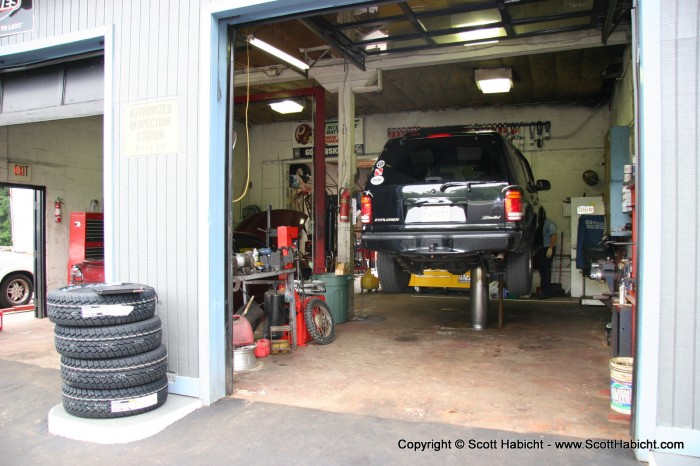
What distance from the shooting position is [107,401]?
3.10 meters

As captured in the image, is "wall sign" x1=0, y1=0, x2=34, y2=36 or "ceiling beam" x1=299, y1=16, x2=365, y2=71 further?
"ceiling beam" x1=299, y1=16, x2=365, y2=71

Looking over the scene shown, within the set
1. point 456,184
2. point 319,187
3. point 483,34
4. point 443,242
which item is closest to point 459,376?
point 443,242

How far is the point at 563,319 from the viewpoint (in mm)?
7090

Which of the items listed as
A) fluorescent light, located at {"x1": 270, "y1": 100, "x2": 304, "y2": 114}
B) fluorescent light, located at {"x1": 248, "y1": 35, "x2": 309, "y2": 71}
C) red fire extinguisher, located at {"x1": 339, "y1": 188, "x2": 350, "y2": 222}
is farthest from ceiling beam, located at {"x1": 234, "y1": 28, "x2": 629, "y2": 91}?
red fire extinguisher, located at {"x1": 339, "y1": 188, "x2": 350, "y2": 222}

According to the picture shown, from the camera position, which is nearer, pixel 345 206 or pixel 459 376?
pixel 459 376

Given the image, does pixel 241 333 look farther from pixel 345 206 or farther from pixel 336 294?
pixel 345 206

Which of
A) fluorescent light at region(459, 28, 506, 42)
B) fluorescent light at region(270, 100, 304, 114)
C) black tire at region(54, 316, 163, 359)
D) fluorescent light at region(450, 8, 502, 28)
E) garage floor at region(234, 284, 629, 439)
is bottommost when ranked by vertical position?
garage floor at region(234, 284, 629, 439)

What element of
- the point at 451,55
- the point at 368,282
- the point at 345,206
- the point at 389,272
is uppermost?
the point at 451,55

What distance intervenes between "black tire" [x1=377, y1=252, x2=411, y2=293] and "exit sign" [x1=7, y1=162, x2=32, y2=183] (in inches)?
231

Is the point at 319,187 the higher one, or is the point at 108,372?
the point at 319,187

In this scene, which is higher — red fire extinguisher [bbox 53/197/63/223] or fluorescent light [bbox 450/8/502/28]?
fluorescent light [bbox 450/8/502/28]

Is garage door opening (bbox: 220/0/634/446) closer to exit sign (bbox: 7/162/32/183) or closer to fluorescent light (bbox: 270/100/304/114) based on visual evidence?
fluorescent light (bbox: 270/100/304/114)

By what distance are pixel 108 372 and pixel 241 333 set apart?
1.69 metres

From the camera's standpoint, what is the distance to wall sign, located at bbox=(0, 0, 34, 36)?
14.4 feet
